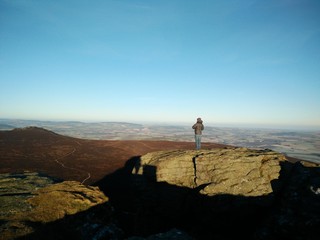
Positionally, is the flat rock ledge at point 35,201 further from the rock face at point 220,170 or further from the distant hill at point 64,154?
the rock face at point 220,170

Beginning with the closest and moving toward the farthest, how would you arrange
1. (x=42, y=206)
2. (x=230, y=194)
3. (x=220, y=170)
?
(x=42, y=206) → (x=230, y=194) → (x=220, y=170)

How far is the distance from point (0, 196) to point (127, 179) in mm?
8082

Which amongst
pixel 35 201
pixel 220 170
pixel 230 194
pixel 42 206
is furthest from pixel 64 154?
pixel 230 194

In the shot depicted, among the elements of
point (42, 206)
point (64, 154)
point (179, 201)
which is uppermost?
point (64, 154)

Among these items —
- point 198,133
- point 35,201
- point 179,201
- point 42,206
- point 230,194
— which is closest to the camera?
point 42,206

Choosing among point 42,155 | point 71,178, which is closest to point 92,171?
point 71,178

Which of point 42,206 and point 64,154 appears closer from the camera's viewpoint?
point 42,206

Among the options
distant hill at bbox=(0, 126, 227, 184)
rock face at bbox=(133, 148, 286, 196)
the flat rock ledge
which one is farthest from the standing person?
the flat rock ledge

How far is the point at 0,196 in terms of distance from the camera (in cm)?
791

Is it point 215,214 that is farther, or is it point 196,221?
point 196,221

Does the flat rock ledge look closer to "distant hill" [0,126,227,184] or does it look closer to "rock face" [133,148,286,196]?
"distant hill" [0,126,227,184]

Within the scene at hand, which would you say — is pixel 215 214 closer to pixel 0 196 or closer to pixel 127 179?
pixel 127 179

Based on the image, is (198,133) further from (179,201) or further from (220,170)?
(179,201)

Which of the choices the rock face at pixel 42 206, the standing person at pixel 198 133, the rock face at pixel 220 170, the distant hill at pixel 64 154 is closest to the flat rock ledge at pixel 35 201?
the rock face at pixel 42 206
